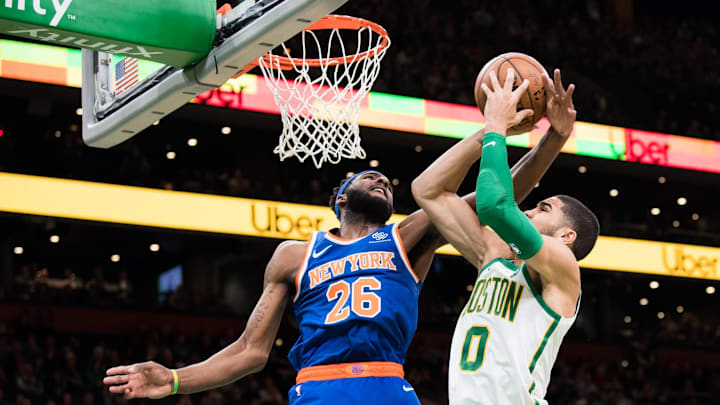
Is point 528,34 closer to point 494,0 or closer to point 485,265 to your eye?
point 494,0

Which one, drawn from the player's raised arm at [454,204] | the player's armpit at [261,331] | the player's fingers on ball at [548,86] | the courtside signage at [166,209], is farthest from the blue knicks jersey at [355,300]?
the courtside signage at [166,209]

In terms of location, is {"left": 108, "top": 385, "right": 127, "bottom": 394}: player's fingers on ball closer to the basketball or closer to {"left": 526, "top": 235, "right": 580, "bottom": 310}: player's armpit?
{"left": 526, "top": 235, "right": 580, "bottom": 310}: player's armpit

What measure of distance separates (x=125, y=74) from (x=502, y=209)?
217cm

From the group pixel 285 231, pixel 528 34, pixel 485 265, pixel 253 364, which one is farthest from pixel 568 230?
pixel 528 34

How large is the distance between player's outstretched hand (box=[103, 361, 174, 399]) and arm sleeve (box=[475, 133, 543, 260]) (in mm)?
1586

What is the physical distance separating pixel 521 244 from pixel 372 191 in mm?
1101

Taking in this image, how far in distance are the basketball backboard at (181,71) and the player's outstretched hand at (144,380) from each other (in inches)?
45.2

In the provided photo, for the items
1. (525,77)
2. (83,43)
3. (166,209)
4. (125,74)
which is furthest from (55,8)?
(166,209)

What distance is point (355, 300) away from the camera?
13.2 feet

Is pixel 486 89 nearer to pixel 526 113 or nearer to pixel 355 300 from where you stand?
pixel 526 113

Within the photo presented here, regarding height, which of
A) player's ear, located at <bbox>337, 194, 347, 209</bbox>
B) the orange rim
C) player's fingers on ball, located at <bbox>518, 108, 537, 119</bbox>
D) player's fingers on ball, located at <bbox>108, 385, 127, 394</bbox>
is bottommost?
player's fingers on ball, located at <bbox>108, 385, 127, 394</bbox>

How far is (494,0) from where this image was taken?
22562 mm

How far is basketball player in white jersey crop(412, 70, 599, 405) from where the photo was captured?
3414 mm

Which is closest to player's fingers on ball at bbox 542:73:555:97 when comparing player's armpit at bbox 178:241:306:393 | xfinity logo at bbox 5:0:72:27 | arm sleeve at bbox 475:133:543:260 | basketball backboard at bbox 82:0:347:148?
arm sleeve at bbox 475:133:543:260
